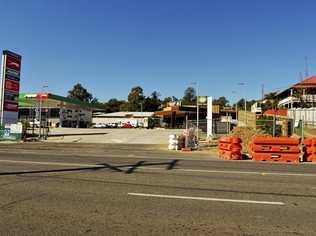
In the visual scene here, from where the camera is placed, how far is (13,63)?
39.0 metres

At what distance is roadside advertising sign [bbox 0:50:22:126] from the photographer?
123 feet

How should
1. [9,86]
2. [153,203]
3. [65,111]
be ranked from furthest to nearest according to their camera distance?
[65,111]
[9,86]
[153,203]

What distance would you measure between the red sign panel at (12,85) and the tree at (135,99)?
126309 millimetres

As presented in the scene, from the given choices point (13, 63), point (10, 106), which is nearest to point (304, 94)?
point (13, 63)

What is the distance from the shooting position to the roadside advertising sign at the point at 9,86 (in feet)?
123

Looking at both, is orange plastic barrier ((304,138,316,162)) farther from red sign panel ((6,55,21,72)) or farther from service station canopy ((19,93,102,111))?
service station canopy ((19,93,102,111))

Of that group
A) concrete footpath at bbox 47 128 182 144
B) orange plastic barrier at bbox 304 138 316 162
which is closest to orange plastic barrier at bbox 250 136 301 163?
orange plastic barrier at bbox 304 138 316 162

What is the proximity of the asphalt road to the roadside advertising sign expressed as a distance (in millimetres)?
26643

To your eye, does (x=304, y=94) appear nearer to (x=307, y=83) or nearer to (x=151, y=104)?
(x=307, y=83)

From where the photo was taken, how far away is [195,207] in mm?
7477

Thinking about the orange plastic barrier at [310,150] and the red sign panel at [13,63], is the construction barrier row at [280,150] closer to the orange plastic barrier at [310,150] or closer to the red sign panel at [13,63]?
the orange plastic barrier at [310,150]

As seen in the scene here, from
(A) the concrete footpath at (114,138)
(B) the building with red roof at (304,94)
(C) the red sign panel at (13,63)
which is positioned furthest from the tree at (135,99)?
(C) the red sign panel at (13,63)

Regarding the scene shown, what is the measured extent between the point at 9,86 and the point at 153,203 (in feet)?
110

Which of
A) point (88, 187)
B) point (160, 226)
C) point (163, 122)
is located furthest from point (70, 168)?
point (163, 122)
